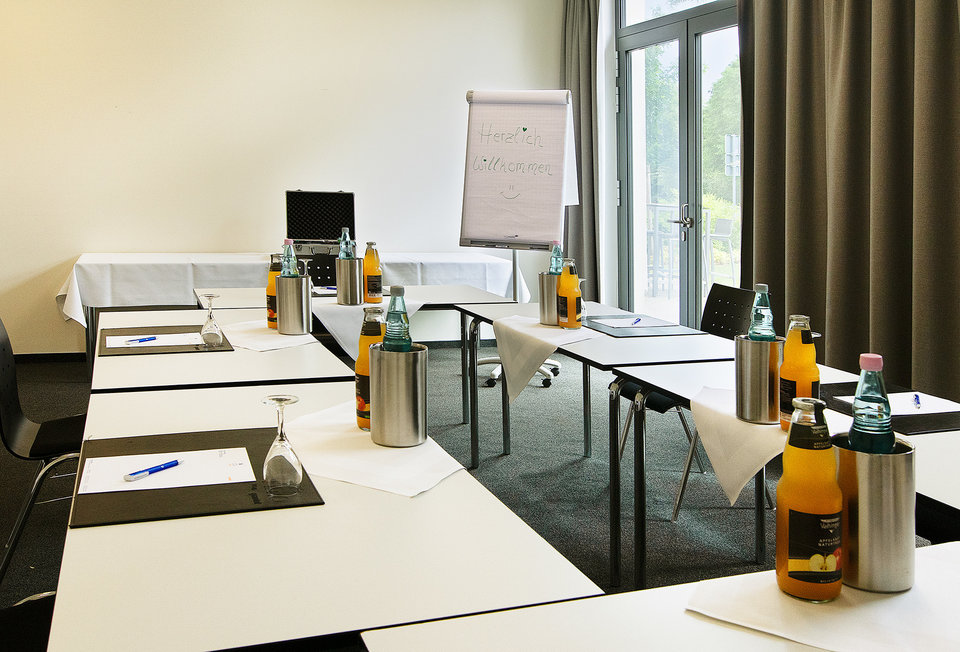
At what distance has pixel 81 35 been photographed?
613cm

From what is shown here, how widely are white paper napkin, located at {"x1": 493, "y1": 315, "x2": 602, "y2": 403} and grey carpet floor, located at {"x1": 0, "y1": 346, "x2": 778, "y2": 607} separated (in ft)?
1.79

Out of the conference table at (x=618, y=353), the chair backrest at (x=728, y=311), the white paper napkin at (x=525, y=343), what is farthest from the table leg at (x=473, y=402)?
the chair backrest at (x=728, y=311)

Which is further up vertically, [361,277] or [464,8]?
[464,8]

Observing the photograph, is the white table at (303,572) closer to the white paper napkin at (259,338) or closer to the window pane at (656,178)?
the white paper napkin at (259,338)

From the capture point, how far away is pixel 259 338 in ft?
9.23

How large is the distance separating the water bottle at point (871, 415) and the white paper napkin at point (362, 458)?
2.22 ft

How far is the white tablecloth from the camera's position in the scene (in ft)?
18.5

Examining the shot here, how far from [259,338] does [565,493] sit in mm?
1438

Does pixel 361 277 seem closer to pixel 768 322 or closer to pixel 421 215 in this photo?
pixel 768 322

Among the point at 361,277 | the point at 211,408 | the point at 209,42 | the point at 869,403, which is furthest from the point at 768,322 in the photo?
the point at 209,42

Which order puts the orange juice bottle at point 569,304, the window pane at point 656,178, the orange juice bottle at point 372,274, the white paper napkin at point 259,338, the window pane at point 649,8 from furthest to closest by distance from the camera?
the window pane at point 656,178, the window pane at point 649,8, the orange juice bottle at point 372,274, the orange juice bottle at point 569,304, the white paper napkin at point 259,338

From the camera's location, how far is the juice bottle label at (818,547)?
0.96 m

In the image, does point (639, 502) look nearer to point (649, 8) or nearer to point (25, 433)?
point (25, 433)

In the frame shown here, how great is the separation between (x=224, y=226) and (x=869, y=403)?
6153mm
